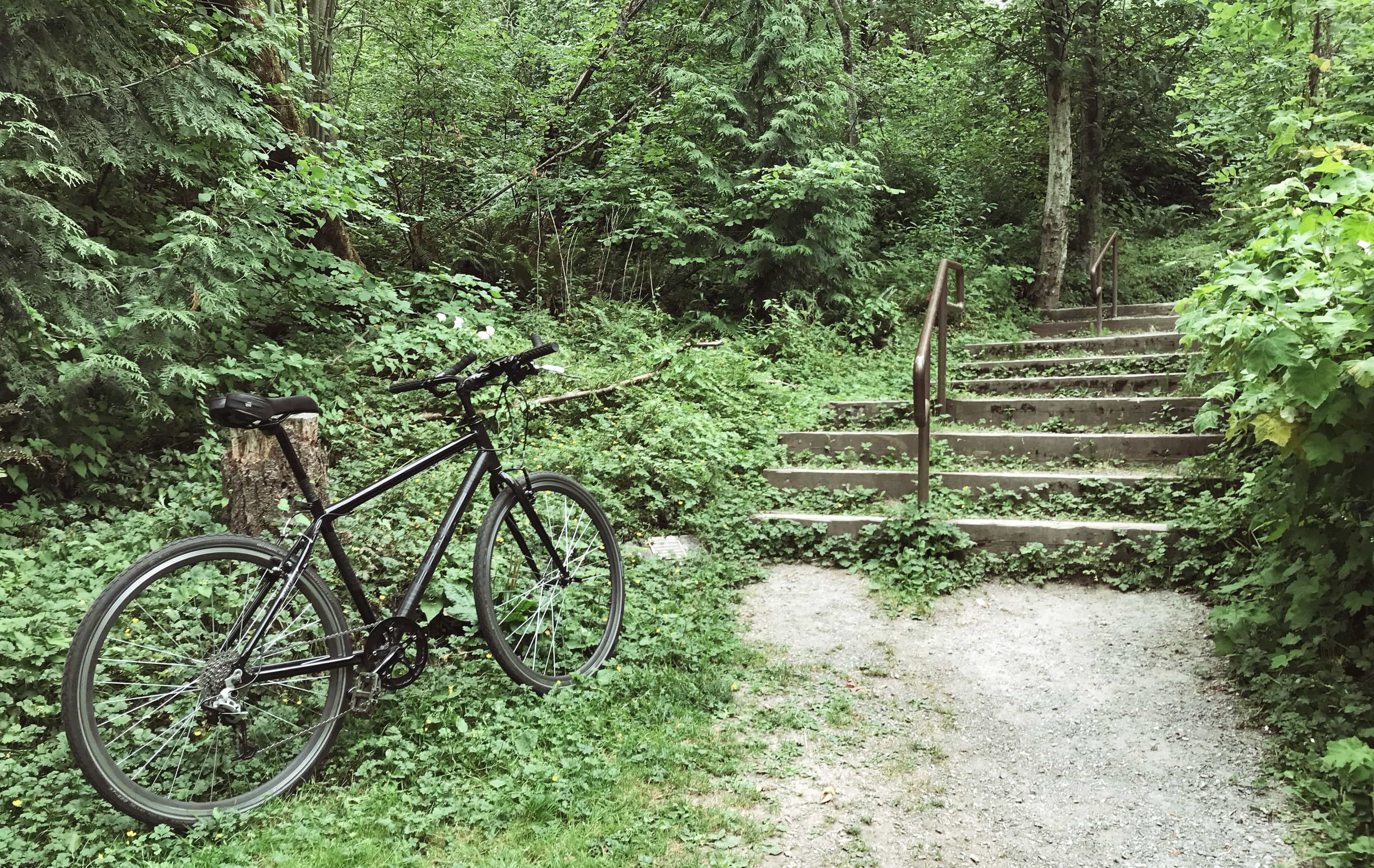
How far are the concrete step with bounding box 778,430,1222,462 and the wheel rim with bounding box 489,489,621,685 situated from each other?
8.52ft

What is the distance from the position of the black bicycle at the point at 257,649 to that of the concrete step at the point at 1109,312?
9171 mm

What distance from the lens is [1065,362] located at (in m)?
6.81

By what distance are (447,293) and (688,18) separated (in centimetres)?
526

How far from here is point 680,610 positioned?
3.75 m

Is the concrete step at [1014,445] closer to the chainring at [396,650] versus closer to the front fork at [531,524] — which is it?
the front fork at [531,524]

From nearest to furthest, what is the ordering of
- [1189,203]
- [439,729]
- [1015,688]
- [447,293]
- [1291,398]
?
[1291,398], [439,729], [1015,688], [447,293], [1189,203]

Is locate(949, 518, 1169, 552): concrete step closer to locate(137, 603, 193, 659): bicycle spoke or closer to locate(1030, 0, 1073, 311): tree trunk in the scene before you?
locate(137, 603, 193, 659): bicycle spoke

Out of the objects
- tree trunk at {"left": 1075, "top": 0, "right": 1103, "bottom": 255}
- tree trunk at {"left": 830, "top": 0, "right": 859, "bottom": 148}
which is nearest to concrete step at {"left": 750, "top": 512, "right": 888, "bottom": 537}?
tree trunk at {"left": 830, "top": 0, "right": 859, "bottom": 148}

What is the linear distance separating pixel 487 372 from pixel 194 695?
1.50 meters

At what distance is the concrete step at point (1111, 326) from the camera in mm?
9016

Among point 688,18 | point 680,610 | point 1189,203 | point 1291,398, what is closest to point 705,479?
point 680,610

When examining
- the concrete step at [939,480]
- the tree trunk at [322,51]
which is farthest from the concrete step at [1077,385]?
the tree trunk at [322,51]

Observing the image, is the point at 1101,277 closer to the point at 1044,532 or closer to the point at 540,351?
the point at 1044,532

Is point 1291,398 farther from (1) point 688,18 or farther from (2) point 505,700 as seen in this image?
(1) point 688,18
